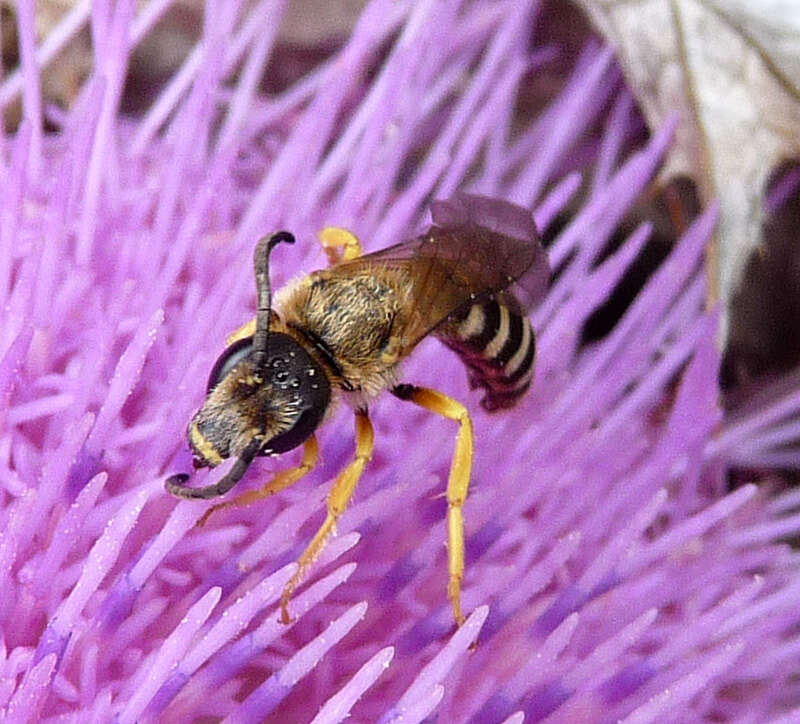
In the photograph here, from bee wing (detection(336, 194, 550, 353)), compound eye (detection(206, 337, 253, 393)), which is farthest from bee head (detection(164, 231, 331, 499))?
bee wing (detection(336, 194, 550, 353))

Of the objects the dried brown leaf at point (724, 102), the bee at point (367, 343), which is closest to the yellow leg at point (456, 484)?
the bee at point (367, 343)

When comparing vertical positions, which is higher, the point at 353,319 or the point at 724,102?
the point at 353,319

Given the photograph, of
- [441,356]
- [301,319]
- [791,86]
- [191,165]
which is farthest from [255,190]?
[791,86]

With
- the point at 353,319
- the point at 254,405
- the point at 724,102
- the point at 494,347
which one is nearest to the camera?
the point at 254,405

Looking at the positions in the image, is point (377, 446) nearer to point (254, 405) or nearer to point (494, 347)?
point (494, 347)

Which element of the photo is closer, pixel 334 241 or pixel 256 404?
pixel 256 404

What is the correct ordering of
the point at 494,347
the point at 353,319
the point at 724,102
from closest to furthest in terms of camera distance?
the point at 353,319, the point at 494,347, the point at 724,102

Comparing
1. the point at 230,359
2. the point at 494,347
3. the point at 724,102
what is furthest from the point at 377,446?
the point at 724,102
